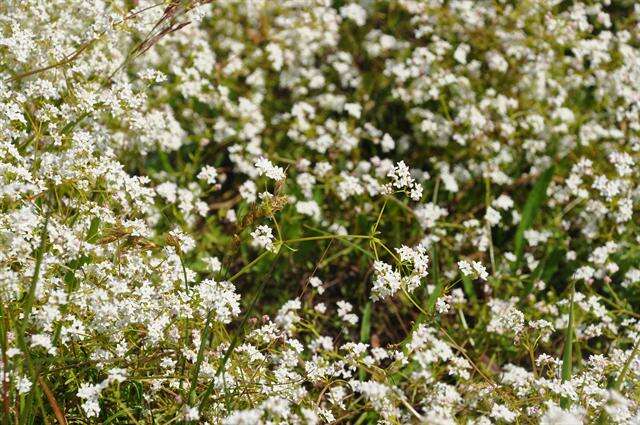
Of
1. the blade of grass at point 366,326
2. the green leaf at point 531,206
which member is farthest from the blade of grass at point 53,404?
the green leaf at point 531,206

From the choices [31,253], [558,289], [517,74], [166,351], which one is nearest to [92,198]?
[31,253]

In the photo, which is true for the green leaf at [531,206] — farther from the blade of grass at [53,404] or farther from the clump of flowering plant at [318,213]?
the blade of grass at [53,404]

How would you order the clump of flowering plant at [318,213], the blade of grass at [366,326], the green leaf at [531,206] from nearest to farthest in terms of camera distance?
the clump of flowering plant at [318,213] < the blade of grass at [366,326] < the green leaf at [531,206]

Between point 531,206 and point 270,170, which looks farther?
point 531,206

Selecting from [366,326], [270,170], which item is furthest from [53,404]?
[366,326]

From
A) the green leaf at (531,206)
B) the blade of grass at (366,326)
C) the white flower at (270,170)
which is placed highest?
the white flower at (270,170)

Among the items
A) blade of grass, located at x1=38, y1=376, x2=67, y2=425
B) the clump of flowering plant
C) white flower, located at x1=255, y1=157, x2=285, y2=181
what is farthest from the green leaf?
blade of grass, located at x1=38, y1=376, x2=67, y2=425

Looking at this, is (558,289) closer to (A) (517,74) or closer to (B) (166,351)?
(A) (517,74)

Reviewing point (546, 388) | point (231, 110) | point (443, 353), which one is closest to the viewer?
point (443, 353)

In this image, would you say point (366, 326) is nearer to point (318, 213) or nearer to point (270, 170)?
point (318, 213)
